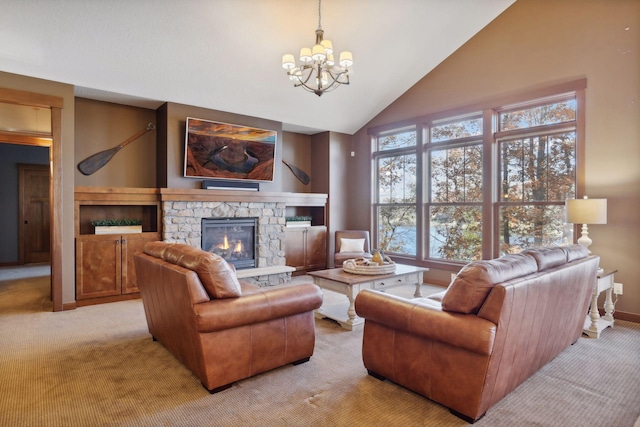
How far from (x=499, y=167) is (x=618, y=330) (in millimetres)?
2541

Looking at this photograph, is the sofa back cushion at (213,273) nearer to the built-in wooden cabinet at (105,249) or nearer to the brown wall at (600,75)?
the built-in wooden cabinet at (105,249)

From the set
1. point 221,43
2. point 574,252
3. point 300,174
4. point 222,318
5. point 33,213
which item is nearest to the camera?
point 222,318

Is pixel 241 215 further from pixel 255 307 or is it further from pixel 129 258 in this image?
pixel 255 307

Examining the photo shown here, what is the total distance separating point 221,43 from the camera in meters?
4.64

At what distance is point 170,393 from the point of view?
2.45 metres

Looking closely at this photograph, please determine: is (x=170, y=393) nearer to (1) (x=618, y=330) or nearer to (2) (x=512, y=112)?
(1) (x=618, y=330)

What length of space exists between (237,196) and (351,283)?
2935 millimetres

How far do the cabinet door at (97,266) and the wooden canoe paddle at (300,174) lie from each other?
3586 millimetres

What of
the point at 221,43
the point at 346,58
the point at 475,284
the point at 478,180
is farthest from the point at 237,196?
the point at 475,284

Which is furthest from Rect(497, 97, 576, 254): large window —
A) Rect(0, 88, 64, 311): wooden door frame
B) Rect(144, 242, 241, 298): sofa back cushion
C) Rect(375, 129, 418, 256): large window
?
Rect(0, 88, 64, 311): wooden door frame

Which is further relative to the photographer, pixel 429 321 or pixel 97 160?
pixel 97 160

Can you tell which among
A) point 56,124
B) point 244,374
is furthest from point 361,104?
point 244,374

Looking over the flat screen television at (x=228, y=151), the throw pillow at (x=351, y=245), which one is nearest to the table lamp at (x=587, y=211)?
the throw pillow at (x=351, y=245)

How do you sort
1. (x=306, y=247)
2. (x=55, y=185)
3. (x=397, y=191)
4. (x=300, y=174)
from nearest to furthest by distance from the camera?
(x=55, y=185) < (x=397, y=191) < (x=306, y=247) < (x=300, y=174)
